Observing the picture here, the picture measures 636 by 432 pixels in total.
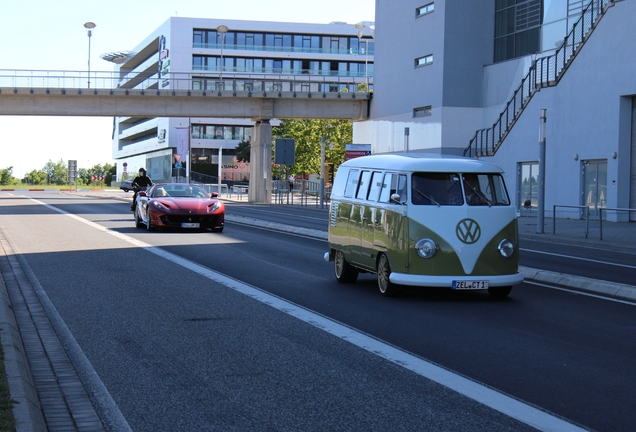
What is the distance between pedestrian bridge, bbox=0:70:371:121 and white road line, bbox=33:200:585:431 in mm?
44106

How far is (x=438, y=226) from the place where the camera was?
11094 mm

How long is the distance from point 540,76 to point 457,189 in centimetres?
3060

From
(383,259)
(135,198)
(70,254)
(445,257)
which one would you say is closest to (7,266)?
(70,254)

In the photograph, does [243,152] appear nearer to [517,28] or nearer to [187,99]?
[187,99]

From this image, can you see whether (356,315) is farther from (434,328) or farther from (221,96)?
(221,96)

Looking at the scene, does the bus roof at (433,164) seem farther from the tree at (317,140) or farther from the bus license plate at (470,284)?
the tree at (317,140)

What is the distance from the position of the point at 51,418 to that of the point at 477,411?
266 centimetres

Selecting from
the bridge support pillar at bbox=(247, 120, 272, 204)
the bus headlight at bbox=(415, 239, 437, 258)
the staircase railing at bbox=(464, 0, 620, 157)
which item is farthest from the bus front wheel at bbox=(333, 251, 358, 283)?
the bridge support pillar at bbox=(247, 120, 272, 204)

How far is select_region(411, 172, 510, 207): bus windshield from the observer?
11.4 meters

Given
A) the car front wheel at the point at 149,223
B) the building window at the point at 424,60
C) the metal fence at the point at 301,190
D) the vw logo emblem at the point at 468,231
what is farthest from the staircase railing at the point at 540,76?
the vw logo emblem at the point at 468,231

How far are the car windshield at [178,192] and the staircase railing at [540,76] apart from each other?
62.8 feet

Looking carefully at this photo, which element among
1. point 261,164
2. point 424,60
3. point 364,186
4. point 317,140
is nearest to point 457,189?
point 364,186

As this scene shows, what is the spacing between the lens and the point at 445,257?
10992 millimetres

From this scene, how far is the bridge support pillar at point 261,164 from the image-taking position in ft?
197
